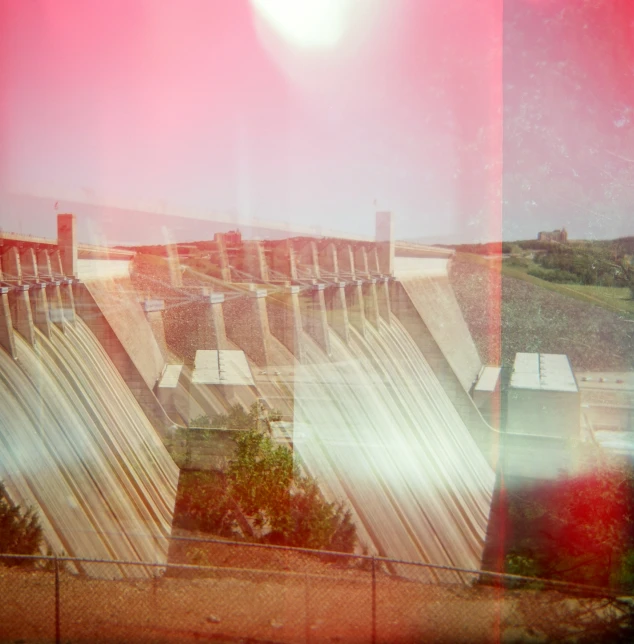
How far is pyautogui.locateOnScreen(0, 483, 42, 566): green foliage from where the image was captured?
162 inches

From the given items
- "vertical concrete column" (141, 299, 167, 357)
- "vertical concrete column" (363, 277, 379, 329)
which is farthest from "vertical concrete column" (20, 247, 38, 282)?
"vertical concrete column" (363, 277, 379, 329)

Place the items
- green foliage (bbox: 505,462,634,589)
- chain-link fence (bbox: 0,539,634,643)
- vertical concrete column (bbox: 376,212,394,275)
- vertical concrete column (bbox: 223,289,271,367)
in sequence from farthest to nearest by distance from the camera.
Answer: vertical concrete column (bbox: 223,289,271,367), vertical concrete column (bbox: 376,212,394,275), green foliage (bbox: 505,462,634,589), chain-link fence (bbox: 0,539,634,643)

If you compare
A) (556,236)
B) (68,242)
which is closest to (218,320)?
(68,242)

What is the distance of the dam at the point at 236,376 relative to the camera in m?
4.54

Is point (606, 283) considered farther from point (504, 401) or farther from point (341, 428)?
point (341, 428)

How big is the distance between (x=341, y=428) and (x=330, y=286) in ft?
3.67

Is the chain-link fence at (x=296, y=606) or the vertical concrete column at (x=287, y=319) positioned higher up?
the vertical concrete column at (x=287, y=319)

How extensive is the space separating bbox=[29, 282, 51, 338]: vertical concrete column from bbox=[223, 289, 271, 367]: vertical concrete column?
138 centimetres

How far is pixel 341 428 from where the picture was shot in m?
4.79

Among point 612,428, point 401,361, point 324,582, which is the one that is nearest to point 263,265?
point 401,361

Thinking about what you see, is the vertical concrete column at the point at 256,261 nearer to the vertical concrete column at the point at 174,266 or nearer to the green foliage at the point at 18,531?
the vertical concrete column at the point at 174,266

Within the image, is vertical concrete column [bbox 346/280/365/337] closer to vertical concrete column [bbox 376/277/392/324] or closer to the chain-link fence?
vertical concrete column [bbox 376/277/392/324]

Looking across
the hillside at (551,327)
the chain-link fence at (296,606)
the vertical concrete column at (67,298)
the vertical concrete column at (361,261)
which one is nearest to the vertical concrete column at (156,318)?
the vertical concrete column at (67,298)

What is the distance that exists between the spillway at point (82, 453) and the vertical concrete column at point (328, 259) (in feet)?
5.60
